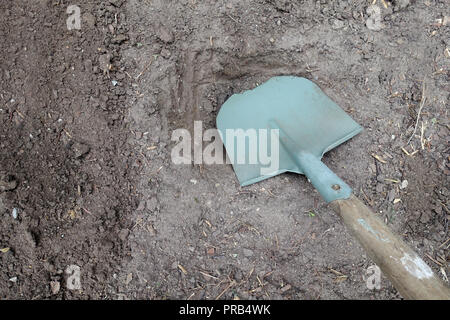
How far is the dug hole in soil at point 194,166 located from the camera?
1821 mm

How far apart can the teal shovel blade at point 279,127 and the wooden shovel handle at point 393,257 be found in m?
0.48

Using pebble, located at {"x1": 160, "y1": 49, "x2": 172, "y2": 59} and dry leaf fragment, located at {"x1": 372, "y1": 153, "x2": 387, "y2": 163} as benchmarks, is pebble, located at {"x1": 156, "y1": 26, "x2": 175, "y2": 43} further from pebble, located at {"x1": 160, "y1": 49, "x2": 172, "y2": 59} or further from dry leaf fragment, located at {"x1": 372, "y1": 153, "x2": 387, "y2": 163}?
dry leaf fragment, located at {"x1": 372, "y1": 153, "x2": 387, "y2": 163}

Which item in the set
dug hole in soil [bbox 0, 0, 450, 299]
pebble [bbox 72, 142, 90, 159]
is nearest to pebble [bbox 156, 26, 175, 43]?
→ dug hole in soil [bbox 0, 0, 450, 299]

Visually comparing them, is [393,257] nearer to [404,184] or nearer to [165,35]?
[404,184]

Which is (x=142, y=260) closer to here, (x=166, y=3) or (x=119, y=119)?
(x=119, y=119)

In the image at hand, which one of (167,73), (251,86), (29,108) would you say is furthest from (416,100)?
(29,108)

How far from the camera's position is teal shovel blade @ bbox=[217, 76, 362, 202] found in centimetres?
201

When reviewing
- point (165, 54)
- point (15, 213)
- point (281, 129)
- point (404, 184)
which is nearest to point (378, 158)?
point (404, 184)

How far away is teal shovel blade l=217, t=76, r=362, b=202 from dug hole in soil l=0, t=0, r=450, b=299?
3.5 inches

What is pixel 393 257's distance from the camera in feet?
4.33

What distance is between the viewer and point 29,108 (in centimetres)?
192

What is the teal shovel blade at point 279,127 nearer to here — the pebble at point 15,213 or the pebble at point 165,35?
the pebble at point 165,35

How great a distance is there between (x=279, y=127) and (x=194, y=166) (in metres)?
0.52

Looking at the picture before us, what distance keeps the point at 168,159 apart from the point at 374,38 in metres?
1.38
